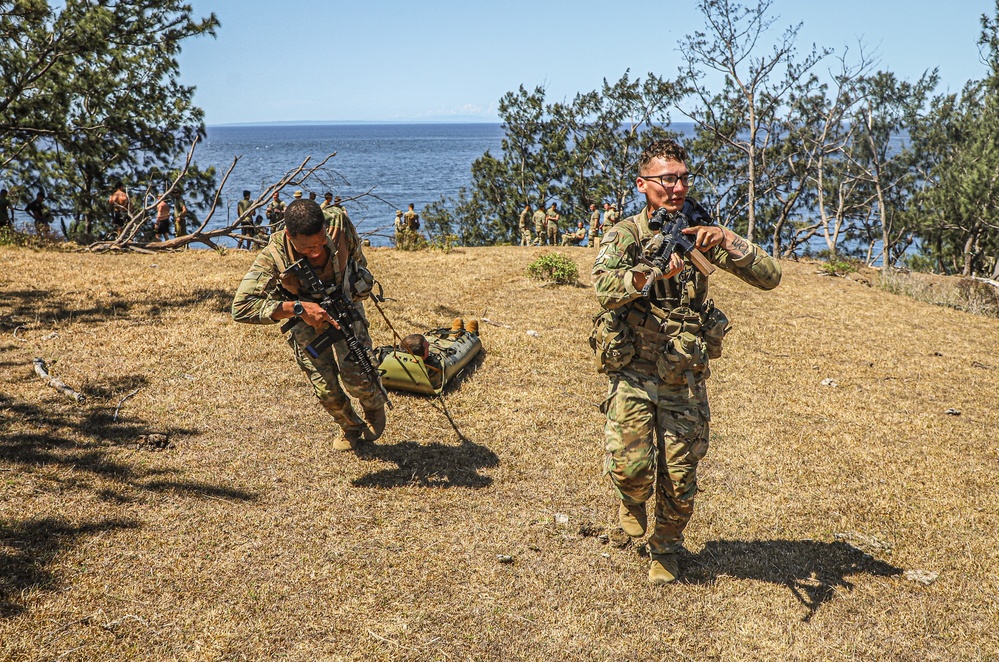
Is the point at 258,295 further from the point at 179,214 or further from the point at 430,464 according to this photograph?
the point at 179,214

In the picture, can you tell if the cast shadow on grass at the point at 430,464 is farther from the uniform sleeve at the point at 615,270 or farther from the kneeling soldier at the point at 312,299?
the uniform sleeve at the point at 615,270

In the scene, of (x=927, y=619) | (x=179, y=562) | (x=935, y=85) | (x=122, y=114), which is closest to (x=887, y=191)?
(x=935, y=85)

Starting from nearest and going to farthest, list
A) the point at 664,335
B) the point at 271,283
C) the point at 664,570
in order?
1. the point at 664,335
2. the point at 664,570
3. the point at 271,283

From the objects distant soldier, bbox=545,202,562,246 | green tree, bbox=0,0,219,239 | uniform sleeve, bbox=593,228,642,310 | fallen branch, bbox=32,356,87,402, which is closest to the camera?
uniform sleeve, bbox=593,228,642,310

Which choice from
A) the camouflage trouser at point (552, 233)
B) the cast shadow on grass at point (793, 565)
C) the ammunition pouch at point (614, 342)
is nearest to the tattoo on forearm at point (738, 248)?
the ammunition pouch at point (614, 342)

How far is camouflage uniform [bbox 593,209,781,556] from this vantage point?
422 centimetres

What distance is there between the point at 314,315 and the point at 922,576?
4.75 m

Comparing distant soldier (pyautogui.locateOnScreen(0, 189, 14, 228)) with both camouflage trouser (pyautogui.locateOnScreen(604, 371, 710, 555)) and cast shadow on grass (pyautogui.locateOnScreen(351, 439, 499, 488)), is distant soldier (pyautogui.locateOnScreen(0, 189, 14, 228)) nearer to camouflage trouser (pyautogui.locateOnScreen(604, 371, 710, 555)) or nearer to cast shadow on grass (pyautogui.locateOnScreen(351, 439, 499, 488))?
cast shadow on grass (pyautogui.locateOnScreen(351, 439, 499, 488))

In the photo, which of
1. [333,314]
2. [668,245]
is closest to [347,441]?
[333,314]

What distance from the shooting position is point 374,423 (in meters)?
6.30

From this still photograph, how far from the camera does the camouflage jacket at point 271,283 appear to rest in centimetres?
533

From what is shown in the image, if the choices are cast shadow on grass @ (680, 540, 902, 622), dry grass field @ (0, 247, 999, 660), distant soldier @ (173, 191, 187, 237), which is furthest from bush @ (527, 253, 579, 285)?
distant soldier @ (173, 191, 187, 237)

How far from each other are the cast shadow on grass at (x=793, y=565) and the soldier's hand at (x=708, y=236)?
227 centimetres

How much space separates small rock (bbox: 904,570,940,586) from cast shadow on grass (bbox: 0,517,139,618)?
5.44 meters
